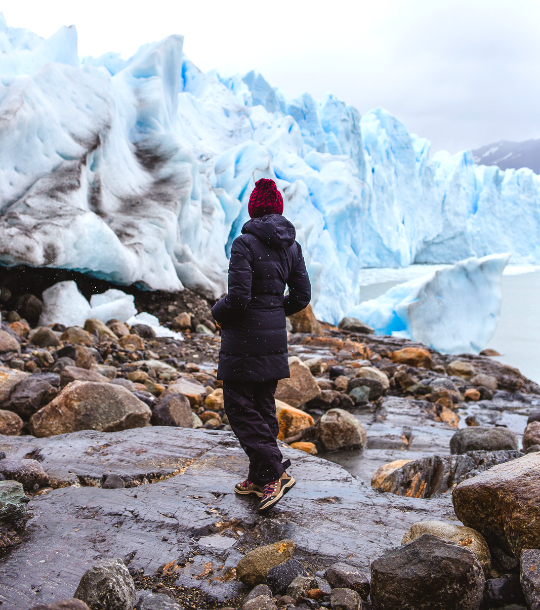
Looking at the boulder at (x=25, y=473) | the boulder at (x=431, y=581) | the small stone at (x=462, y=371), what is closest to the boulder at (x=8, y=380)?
the boulder at (x=25, y=473)

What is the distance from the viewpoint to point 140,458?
7.47ft

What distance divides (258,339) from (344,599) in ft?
2.91

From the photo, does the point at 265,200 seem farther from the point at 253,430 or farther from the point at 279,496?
the point at 279,496

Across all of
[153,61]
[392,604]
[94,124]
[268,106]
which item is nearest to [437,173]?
[268,106]

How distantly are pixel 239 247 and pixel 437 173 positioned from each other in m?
23.5

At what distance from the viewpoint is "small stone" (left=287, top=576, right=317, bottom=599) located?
1.28 meters

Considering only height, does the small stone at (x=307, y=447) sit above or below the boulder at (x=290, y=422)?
below

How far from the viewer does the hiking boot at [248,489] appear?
1.90 m

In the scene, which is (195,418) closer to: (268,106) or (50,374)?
(50,374)

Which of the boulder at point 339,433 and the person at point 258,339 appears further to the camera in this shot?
the boulder at point 339,433

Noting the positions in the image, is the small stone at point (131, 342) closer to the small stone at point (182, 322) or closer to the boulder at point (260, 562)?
the small stone at point (182, 322)

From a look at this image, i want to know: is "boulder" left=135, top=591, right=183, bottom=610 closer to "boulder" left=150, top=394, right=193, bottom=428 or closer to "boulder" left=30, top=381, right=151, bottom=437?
"boulder" left=30, top=381, right=151, bottom=437

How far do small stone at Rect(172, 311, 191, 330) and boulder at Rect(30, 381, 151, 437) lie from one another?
4354 millimetres

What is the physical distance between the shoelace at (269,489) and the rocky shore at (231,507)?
0.08 metres
